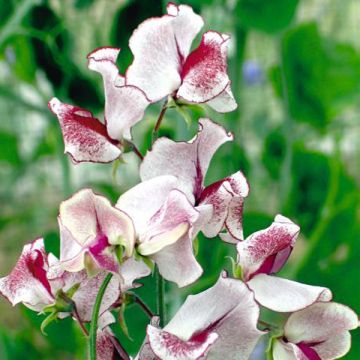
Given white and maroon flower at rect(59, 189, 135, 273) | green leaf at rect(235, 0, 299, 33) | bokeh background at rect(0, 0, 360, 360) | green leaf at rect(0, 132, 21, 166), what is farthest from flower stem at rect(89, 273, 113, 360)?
green leaf at rect(0, 132, 21, 166)

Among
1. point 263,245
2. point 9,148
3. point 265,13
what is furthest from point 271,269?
point 9,148

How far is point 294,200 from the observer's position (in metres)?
1.03

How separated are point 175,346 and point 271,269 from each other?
7cm

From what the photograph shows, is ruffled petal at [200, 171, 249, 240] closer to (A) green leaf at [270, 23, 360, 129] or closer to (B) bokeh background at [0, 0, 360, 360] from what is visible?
(B) bokeh background at [0, 0, 360, 360]

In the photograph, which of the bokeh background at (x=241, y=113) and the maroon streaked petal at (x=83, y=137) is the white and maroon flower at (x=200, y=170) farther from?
the bokeh background at (x=241, y=113)

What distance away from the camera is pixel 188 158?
359mm

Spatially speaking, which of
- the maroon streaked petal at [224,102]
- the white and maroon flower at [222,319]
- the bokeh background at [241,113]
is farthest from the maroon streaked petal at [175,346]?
the bokeh background at [241,113]

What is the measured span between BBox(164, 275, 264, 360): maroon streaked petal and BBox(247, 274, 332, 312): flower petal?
2cm

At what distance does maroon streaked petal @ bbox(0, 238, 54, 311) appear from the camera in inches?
14.5

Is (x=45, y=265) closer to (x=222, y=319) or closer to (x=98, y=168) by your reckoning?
(x=222, y=319)

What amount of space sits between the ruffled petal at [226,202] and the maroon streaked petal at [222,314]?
A: 3 centimetres

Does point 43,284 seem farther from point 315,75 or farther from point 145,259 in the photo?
point 315,75

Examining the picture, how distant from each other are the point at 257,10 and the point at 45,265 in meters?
0.57

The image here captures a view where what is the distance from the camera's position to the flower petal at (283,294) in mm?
345
